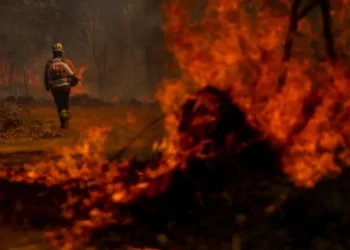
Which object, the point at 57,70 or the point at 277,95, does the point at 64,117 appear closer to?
the point at 57,70

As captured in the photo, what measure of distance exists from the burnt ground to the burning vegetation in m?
0.02

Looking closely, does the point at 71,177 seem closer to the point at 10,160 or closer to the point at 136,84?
the point at 10,160

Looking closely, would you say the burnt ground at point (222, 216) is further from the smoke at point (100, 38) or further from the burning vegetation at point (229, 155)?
the smoke at point (100, 38)

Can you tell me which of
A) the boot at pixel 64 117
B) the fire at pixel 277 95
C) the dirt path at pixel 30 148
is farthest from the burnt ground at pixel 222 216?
the boot at pixel 64 117

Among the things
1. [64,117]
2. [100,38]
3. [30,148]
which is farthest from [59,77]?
[100,38]

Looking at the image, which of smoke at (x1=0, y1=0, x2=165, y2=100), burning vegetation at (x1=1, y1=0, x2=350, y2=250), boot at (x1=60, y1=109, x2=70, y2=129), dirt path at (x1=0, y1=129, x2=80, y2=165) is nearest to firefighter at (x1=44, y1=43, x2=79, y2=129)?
boot at (x1=60, y1=109, x2=70, y2=129)

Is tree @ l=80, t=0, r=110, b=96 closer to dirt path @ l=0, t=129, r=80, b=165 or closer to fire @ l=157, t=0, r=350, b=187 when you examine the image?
dirt path @ l=0, t=129, r=80, b=165

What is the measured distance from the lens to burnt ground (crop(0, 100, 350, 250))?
17.9 feet

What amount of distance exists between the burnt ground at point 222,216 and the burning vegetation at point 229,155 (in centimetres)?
2

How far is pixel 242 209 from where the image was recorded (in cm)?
621

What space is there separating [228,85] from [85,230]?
3281 millimetres

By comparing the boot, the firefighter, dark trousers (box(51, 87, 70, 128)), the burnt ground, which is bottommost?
the burnt ground

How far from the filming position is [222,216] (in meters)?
6.13

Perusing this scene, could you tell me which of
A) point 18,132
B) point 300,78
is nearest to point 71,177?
point 300,78
